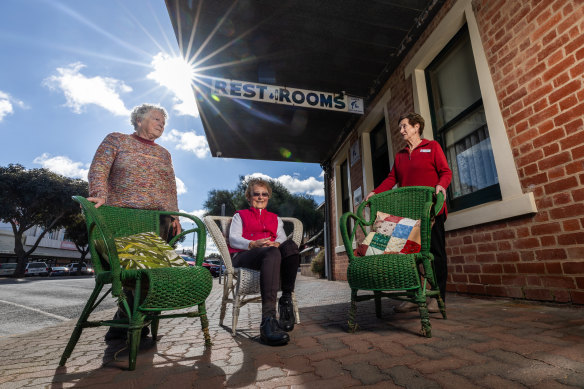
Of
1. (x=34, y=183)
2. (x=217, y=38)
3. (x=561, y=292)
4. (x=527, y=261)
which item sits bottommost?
(x=561, y=292)

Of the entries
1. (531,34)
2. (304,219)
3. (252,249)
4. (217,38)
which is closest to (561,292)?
(531,34)

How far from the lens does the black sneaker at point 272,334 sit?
193 centimetres

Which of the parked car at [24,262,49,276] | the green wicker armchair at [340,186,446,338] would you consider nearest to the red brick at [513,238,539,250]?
the green wicker armchair at [340,186,446,338]

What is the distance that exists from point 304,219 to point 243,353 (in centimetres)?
2556

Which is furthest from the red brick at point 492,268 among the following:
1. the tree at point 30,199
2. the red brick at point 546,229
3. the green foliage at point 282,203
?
the tree at point 30,199

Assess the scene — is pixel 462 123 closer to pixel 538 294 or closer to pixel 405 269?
pixel 538 294

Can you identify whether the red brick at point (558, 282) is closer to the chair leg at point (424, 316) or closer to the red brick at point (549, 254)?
the red brick at point (549, 254)

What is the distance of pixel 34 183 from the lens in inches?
861

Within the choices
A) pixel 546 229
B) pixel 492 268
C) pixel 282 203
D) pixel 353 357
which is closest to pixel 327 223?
pixel 492 268

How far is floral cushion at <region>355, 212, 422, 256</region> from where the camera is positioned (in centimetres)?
216

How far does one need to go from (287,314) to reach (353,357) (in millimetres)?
904

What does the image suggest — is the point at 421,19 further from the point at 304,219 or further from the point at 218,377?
the point at 304,219

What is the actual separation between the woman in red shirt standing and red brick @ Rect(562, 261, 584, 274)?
922 mm

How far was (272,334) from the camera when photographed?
6.41 ft
